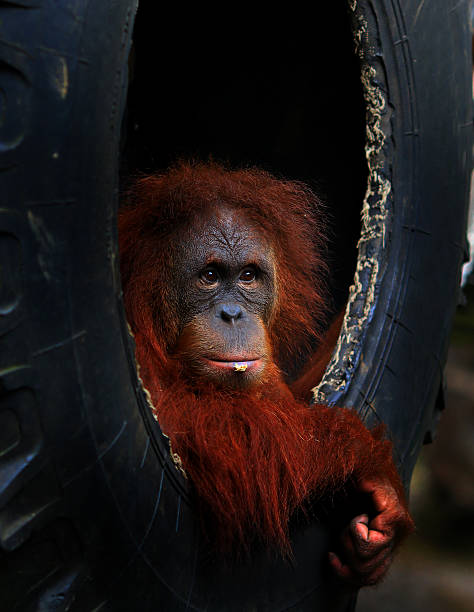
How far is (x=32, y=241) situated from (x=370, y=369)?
88 centimetres

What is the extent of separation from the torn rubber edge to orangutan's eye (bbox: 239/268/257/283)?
9.4 inches

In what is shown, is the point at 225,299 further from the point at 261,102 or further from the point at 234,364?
the point at 261,102

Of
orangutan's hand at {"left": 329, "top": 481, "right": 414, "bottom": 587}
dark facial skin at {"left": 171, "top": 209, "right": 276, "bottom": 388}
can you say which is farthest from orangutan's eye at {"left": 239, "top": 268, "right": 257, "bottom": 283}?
orangutan's hand at {"left": 329, "top": 481, "right": 414, "bottom": 587}

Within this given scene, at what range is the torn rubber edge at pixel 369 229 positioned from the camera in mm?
1502

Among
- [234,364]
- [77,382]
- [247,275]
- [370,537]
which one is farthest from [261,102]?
[77,382]

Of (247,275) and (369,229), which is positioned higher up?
(369,229)

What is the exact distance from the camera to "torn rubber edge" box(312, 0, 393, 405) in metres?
1.50

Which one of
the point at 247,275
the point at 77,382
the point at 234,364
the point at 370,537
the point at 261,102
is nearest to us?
the point at 77,382

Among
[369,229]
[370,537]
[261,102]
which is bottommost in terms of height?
[370,537]

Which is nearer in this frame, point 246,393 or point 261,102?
point 246,393

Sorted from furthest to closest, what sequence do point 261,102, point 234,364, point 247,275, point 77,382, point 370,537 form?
point 261,102
point 247,275
point 234,364
point 370,537
point 77,382

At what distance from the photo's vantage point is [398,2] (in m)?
1.46

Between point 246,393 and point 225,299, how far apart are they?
0.21m

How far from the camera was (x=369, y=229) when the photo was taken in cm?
156
